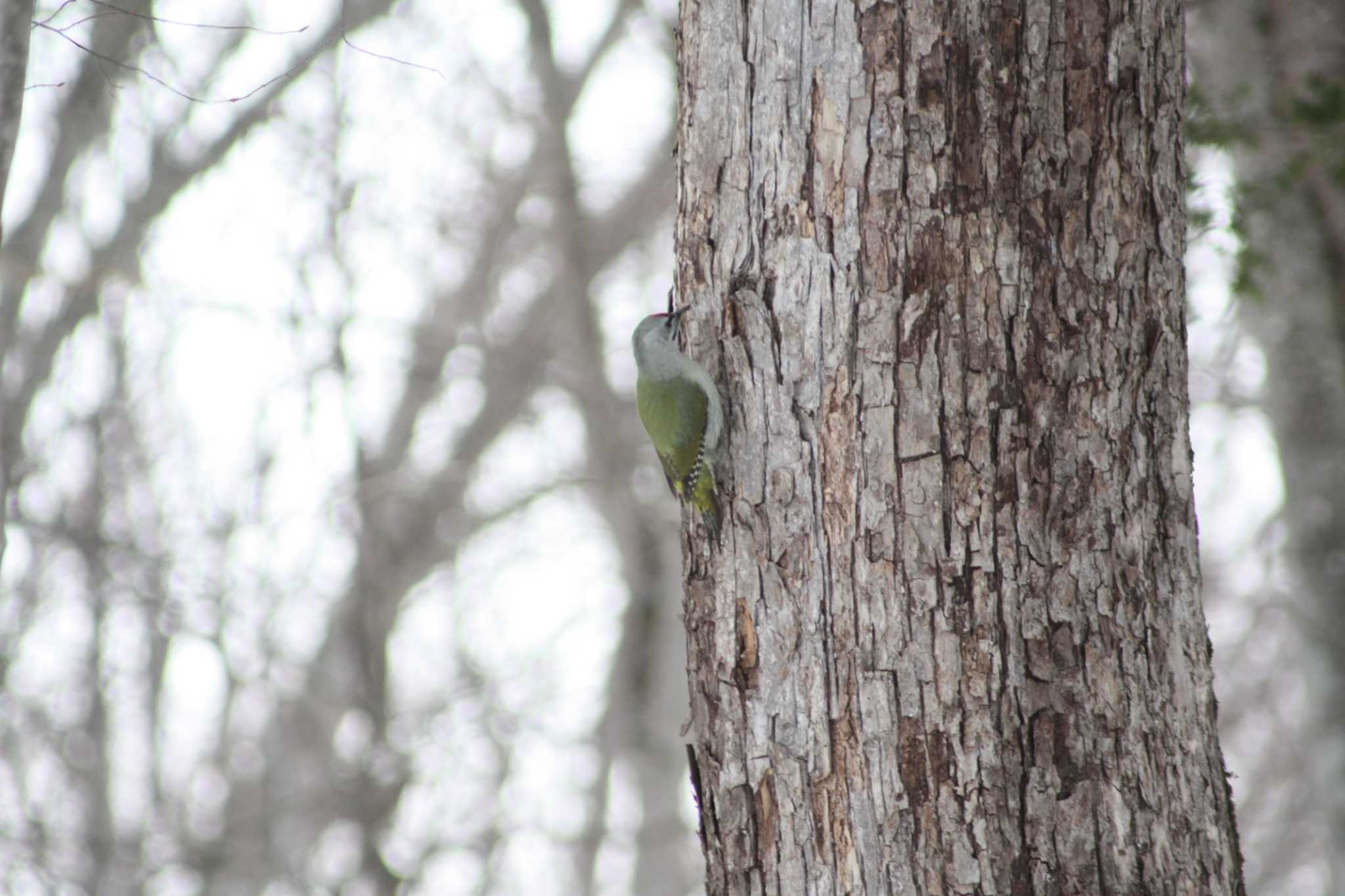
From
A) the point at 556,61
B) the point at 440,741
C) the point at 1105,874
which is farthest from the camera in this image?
the point at 440,741

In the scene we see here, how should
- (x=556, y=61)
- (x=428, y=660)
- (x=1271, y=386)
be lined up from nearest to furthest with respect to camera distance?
(x=1271, y=386) → (x=556, y=61) → (x=428, y=660)

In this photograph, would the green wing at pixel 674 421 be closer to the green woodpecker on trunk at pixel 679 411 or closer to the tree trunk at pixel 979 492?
the green woodpecker on trunk at pixel 679 411

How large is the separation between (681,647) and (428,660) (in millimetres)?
4122

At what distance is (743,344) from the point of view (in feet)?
9.20

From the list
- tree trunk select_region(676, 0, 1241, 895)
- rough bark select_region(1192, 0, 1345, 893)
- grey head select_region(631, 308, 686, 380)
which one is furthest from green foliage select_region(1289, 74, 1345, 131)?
grey head select_region(631, 308, 686, 380)

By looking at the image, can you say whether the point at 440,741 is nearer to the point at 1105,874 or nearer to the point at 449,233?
the point at 449,233

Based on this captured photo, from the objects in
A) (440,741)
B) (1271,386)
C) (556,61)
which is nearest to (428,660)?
(440,741)

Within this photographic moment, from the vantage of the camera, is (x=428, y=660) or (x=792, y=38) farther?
(x=428, y=660)

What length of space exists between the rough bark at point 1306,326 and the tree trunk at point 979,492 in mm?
3111

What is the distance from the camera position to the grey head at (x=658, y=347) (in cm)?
350

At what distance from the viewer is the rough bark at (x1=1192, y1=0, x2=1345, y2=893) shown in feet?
17.4

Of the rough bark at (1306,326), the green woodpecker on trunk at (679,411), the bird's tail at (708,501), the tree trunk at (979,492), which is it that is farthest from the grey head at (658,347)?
the rough bark at (1306,326)

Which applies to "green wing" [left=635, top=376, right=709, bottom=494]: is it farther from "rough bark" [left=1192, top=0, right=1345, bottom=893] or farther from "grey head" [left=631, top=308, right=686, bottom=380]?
"rough bark" [left=1192, top=0, right=1345, bottom=893]

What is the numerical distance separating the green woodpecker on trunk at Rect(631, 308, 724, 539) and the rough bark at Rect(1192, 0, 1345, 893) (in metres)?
2.87
